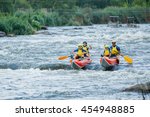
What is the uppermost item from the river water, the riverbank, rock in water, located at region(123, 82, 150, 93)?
rock in water, located at region(123, 82, 150, 93)

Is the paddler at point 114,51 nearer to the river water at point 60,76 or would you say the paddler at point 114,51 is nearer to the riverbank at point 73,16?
the river water at point 60,76

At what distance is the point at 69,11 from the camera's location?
60.2 m

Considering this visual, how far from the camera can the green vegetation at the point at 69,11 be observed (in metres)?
48.3

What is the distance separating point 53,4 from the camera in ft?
210

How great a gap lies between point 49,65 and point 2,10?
1228 inches

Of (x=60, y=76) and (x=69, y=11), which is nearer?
(x=60, y=76)

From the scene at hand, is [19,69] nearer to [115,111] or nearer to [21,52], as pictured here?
[21,52]

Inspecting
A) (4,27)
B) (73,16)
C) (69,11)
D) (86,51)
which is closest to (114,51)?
(86,51)

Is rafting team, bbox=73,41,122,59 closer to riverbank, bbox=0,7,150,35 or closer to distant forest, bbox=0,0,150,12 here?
riverbank, bbox=0,7,150,35

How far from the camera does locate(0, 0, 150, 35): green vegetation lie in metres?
48.3

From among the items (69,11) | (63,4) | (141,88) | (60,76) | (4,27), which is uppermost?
(141,88)

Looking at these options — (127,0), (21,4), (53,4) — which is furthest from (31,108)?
(127,0)

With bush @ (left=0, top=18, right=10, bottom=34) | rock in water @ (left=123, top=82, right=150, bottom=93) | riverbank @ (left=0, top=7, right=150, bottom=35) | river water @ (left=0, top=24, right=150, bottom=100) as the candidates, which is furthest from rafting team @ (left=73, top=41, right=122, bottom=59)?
riverbank @ (left=0, top=7, right=150, bottom=35)

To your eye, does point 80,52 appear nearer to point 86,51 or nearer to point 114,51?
point 86,51
